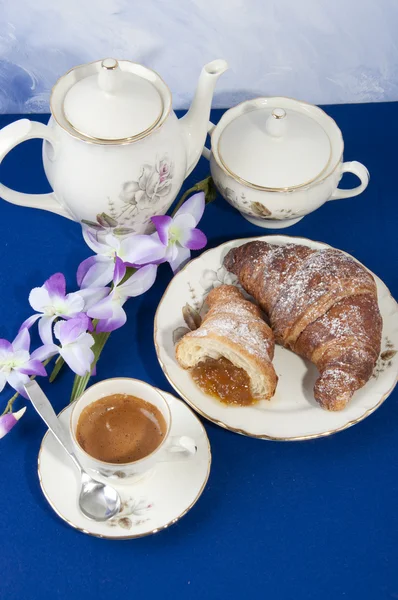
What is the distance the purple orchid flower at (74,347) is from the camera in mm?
1083

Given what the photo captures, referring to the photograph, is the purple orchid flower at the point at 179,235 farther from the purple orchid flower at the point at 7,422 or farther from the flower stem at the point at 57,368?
the purple orchid flower at the point at 7,422

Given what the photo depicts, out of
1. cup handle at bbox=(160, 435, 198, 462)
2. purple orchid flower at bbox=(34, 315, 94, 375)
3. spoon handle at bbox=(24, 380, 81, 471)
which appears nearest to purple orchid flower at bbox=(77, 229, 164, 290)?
purple orchid flower at bbox=(34, 315, 94, 375)

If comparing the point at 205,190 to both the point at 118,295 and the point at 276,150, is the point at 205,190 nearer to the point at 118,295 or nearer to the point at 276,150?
the point at 276,150

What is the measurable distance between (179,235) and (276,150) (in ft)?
0.72

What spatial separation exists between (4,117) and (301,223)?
0.67m

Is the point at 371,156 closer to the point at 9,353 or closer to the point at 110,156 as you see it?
the point at 110,156

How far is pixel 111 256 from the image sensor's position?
47.6 inches

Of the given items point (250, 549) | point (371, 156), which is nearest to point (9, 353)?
point (250, 549)

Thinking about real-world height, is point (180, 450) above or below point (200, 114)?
below

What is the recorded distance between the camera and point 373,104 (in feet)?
5.13

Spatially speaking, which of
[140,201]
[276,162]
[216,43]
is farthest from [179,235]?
[216,43]

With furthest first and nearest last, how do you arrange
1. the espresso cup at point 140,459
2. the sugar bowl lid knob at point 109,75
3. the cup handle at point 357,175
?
the cup handle at point 357,175
the sugar bowl lid knob at point 109,75
the espresso cup at point 140,459

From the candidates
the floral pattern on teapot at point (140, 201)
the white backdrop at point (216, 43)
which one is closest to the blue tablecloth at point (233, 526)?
the floral pattern on teapot at point (140, 201)

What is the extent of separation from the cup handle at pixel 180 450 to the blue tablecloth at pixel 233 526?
9 centimetres
